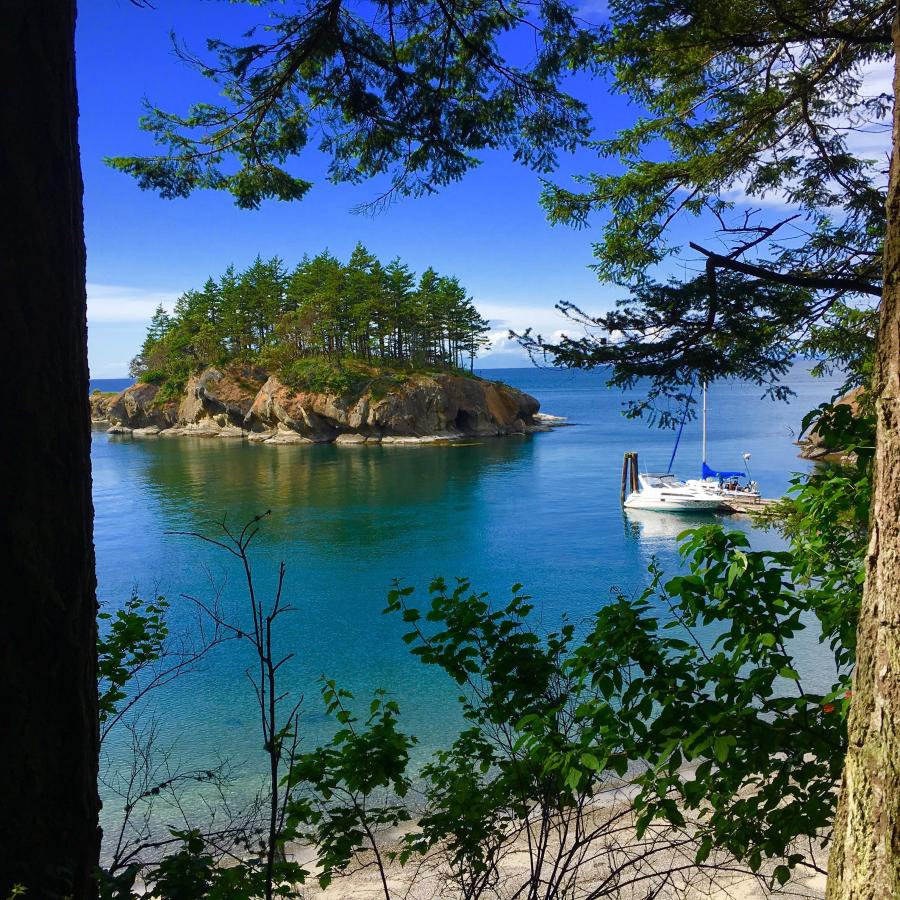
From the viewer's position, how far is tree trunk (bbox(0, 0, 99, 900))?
6.66 ft

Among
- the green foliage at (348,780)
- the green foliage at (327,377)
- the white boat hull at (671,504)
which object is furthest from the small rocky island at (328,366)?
the green foliage at (348,780)

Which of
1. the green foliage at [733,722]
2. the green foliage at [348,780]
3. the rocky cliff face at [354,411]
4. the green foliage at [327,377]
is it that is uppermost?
the green foliage at [327,377]

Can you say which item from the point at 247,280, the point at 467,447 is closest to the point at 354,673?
the point at 467,447

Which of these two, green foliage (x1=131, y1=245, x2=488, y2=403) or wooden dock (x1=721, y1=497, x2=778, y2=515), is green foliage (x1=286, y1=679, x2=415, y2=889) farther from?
green foliage (x1=131, y1=245, x2=488, y2=403)

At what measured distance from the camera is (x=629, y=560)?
735 inches

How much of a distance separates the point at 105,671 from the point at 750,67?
6.91 metres

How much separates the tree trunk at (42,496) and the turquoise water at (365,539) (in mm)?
3584

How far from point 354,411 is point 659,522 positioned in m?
27.3

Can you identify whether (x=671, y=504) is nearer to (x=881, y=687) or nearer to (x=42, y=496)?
(x=881, y=687)

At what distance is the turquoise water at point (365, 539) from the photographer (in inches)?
432

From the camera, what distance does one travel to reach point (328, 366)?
Answer: 4828cm

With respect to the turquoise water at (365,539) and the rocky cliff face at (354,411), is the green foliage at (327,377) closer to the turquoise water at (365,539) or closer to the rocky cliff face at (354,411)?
the rocky cliff face at (354,411)

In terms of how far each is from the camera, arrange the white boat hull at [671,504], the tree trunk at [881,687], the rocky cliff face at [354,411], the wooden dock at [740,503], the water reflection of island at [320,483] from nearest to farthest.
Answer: the tree trunk at [881,687], the water reflection of island at [320,483], the wooden dock at [740,503], the white boat hull at [671,504], the rocky cliff face at [354,411]

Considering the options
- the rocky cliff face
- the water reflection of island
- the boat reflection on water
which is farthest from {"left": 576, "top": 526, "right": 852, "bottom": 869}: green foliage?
the rocky cliff face
